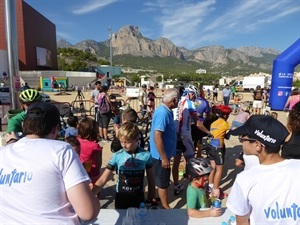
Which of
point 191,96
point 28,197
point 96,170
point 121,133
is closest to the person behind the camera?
point 28,197

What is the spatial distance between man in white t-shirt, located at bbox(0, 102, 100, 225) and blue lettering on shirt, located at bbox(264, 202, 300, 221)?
1033mm

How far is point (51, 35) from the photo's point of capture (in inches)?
2402

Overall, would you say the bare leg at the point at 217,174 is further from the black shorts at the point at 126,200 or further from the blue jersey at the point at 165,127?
the black shorts at the point at 126,200

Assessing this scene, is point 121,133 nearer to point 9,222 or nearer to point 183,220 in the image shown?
point 183,220

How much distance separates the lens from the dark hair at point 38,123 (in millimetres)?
1494

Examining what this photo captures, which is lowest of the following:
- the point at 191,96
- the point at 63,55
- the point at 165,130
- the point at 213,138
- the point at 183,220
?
the point at 183,220

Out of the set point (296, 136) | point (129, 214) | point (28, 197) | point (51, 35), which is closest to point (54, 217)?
point (28, 197)

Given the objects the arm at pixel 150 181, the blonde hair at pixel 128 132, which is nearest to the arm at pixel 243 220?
the blonde hair at pixel 128 132

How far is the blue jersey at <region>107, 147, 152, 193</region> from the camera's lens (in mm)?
2791

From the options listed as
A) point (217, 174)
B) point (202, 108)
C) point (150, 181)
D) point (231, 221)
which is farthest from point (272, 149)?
point (202, 108)

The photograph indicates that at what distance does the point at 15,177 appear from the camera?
1.37m

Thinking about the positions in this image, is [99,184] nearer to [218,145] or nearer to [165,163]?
[165,163]

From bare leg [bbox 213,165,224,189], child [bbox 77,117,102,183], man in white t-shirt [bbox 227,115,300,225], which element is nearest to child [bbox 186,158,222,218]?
man in white t-shirt [bbox 227,115,300,225]

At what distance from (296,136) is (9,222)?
2847mm
